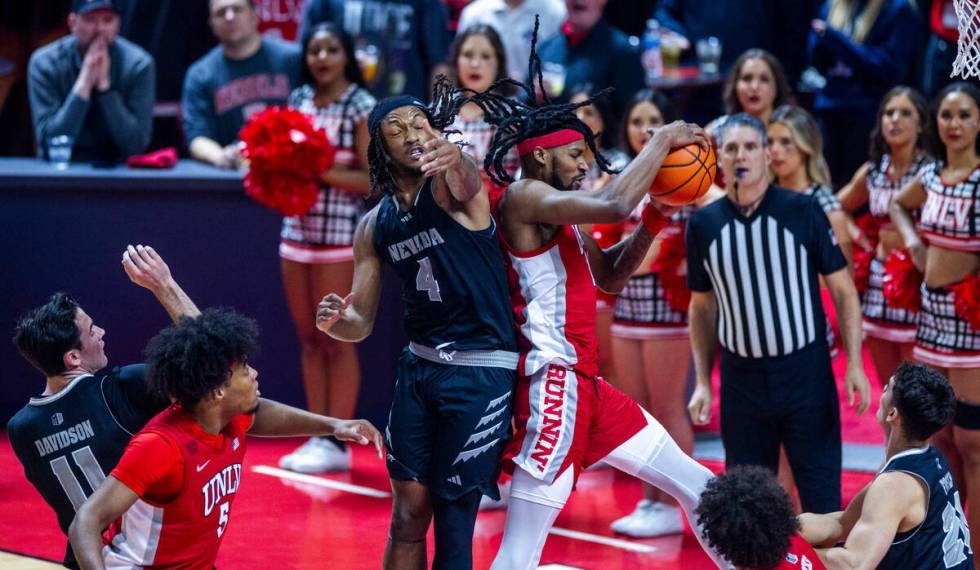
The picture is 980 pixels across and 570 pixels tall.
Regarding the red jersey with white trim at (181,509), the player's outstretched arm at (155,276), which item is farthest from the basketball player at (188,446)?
the player's outstretched arm at (155,276)

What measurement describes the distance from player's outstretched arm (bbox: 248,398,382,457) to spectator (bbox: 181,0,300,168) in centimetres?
414

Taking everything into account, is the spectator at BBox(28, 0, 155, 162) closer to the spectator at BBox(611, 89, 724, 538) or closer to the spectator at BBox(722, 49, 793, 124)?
the spectator at BBox(611, 89, 724, 538)

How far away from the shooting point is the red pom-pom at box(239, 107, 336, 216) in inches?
278

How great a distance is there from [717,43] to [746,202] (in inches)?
201

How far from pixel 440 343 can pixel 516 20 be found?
16.5 ft

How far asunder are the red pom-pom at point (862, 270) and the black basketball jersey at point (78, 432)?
3.94m

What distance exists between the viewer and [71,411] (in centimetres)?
421

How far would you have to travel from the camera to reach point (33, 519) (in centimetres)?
641

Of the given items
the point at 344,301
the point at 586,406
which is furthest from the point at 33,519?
the point at 586,406

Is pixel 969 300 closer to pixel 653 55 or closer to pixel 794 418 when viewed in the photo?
pixel 794 418

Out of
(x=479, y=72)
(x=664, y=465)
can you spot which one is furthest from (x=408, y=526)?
(x=479, y=72)

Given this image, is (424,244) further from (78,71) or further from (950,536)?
(78,71)

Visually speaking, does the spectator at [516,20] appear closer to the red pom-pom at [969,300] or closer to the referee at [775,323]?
the referee at [775,323]

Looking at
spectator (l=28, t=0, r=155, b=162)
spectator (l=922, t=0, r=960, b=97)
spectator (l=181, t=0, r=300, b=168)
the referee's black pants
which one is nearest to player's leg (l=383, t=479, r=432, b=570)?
the referee's black pants
